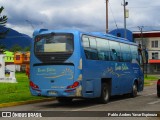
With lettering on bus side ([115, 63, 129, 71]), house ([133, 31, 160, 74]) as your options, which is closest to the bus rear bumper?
lettering on bus side ([115, 63, 129, 71])

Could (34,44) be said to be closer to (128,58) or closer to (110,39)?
(110,39)

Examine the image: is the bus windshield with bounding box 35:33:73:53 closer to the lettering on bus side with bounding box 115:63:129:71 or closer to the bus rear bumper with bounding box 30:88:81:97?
the bus rear bumper with bounding box 30:88:81:97

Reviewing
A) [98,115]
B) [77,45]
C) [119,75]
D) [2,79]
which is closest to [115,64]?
[119,75]

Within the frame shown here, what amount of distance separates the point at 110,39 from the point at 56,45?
4.08 m

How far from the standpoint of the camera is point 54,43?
1859cm

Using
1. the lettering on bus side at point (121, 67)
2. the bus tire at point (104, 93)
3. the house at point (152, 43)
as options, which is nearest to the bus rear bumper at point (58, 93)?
the bus tire at point (104, 93)

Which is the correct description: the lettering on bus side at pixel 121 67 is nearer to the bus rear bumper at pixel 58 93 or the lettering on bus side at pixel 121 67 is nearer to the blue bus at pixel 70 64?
the blue bus at pixel 70 64

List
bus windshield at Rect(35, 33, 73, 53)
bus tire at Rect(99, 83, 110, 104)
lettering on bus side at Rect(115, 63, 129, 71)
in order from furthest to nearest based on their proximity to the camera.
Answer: lettering on bus side at Rect(115, 63, 129, 71) → bus tire at Rect(99, 83, 110, 104) → bus windshield at Rect(35, 33, 73, 53)

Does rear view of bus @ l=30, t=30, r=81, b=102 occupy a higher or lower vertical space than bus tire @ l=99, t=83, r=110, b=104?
higher

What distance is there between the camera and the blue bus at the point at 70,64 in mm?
18141

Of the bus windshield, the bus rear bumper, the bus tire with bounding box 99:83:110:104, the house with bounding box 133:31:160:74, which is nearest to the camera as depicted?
the bus rear bumper

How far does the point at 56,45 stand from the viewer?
18.5 metres

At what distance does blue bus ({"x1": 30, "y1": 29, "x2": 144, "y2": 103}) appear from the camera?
59.5 ft

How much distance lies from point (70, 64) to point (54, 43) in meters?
1.23
